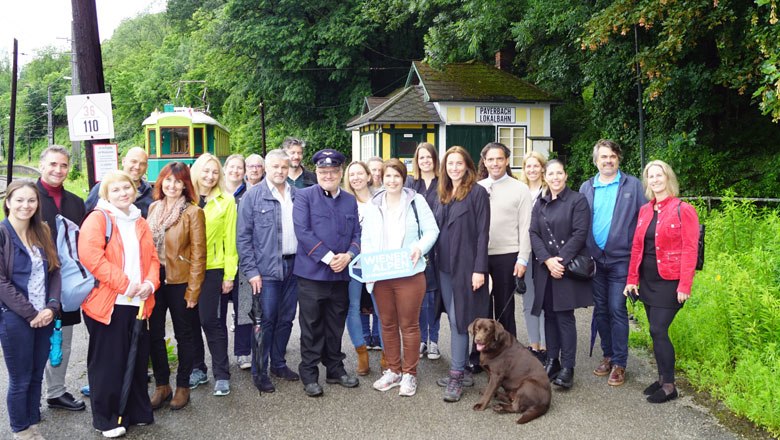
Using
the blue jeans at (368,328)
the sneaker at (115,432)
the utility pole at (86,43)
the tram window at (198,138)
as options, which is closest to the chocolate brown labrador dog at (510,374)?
the blue jeans at (368,328)

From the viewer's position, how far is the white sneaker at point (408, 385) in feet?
17.2

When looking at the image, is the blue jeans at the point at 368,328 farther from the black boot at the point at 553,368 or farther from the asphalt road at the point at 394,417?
the black boot at the point at 553,368

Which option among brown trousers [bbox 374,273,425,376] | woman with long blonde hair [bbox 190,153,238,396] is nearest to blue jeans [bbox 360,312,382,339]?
brown trousers [bbox 374,273,425,376]

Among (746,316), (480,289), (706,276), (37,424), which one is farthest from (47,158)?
(706,276)

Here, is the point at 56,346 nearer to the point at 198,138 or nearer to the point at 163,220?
the point at 163,220

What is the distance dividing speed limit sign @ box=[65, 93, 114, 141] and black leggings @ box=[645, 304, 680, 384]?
6.24 m

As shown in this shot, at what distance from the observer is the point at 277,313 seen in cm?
561

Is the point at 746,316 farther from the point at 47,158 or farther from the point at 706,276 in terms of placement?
the point at 47,158

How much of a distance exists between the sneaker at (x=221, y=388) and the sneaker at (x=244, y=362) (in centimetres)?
59

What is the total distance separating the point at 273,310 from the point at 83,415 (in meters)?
1.65

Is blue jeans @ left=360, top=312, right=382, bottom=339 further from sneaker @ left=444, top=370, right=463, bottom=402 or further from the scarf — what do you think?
the scarf

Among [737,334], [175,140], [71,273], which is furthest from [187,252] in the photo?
[175,140]

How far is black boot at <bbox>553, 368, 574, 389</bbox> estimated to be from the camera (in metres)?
5.33

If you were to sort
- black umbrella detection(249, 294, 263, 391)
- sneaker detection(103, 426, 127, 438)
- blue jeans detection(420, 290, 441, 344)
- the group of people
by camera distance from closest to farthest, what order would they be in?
sneaker detection(103, 426, 127, 438) < the group of people < black umbrella detection(249, 294, 263, 391) < blue jeans detection(420, 290, 441, 344)
